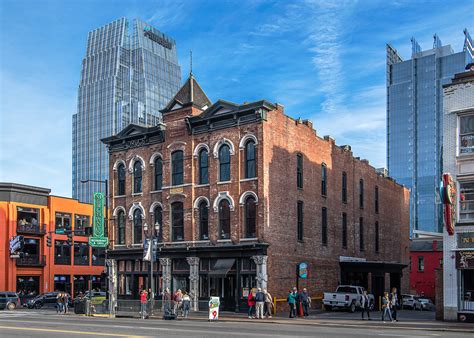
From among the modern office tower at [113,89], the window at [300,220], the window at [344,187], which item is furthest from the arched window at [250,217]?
the modern office tower at [113,89]

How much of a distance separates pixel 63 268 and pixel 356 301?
39.8 meters

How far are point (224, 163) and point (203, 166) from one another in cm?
188

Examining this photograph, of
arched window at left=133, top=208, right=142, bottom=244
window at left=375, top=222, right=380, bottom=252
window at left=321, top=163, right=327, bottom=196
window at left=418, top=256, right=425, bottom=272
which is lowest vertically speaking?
window at left=418, top=256, right=425, bottom=272

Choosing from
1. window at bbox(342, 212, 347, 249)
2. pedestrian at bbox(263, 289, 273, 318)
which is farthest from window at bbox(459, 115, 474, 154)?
window at bbox(342, 212, 347, 249)

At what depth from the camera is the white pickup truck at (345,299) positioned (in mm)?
39062

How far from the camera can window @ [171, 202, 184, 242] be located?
4141 cm

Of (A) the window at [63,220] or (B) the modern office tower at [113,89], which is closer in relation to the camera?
(A) the window at [63,220]

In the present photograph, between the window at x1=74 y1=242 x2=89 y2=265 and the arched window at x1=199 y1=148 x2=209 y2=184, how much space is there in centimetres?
3426

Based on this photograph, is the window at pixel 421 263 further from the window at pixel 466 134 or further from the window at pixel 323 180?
the window at pixel 466 134

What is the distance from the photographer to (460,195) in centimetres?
3011

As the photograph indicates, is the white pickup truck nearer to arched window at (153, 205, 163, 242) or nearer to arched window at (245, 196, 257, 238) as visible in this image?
arched window at (245, 196, 257, 238)

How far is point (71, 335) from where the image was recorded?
21.5 m

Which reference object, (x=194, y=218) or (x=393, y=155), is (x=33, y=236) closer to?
(x=194, y=218)

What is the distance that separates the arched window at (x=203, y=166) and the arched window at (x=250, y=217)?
149 inches
